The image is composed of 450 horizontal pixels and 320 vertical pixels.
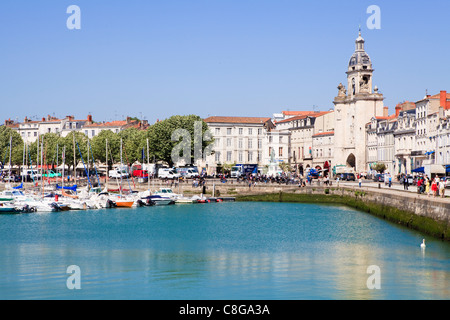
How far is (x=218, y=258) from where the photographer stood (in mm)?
33156

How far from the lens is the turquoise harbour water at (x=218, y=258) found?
25531 millimetres

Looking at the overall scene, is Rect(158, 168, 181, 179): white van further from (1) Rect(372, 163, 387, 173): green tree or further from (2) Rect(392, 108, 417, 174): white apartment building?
(2) Rect(392, 108, 417, 174): white apartment building

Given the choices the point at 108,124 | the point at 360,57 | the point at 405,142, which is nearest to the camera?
the point at 405,142

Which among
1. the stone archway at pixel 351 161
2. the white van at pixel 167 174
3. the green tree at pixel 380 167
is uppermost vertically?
the stone archway at pixel 351 161

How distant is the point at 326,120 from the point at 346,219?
69.4 m

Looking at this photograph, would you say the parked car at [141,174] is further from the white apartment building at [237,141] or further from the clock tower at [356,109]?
the clock tower at [356,109]

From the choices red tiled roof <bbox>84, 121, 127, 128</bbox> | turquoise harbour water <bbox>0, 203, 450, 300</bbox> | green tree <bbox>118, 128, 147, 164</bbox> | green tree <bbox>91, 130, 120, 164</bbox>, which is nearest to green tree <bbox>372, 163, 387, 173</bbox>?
green tree <bbox>118, 128, 147, 164</bbox>

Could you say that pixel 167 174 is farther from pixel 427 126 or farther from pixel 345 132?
pixel 427 126

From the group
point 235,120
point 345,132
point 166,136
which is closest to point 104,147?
point 166,136

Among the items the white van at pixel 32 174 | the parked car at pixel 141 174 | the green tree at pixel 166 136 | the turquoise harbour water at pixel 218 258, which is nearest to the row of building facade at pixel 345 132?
the green tree at pixel 166 136
